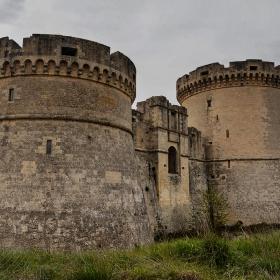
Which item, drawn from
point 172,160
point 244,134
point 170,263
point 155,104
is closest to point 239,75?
point 244,134

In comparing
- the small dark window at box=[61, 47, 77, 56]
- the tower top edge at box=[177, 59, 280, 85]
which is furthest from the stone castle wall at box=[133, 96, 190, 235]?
the small dark window at box=[61, 47, 77, 56]

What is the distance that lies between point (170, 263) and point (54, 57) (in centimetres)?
680

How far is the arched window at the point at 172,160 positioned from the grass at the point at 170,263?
9.70 metres

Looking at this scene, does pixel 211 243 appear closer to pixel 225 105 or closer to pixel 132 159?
pixel 132 159

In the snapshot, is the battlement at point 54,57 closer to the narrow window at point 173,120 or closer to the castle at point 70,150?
the castle at point 70,150

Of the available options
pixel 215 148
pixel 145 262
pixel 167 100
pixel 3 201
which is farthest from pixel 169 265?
pixel 215 148

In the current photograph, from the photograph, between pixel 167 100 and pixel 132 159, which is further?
pixel 167 100

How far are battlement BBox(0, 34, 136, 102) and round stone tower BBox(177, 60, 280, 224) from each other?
11.5m

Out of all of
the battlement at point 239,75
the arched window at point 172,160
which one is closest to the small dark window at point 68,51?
the arched window at point 172,160

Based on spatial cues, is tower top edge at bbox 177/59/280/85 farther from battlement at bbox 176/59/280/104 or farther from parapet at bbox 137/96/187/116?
parapet at bbox 137/96/187/116

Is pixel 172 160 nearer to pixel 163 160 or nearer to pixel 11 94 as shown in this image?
pixel 163 160

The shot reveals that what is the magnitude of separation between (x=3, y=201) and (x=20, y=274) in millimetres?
3945

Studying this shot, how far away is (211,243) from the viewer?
6.52 metres

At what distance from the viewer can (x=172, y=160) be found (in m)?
17.2
